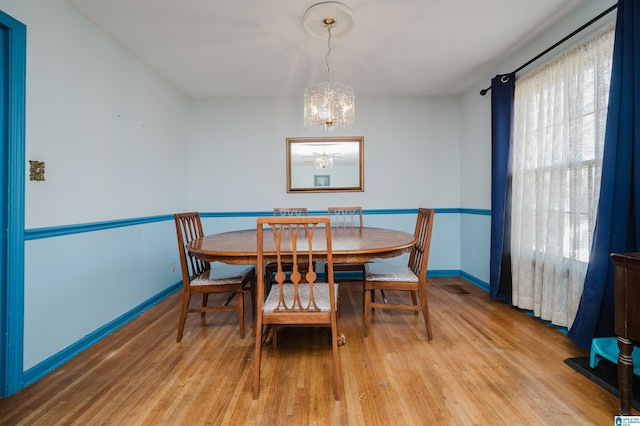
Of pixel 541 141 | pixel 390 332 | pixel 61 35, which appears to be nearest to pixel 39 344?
pixel 61 35

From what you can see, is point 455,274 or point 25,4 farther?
point 455,274

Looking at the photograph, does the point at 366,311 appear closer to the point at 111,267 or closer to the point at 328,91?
the point at 328,91

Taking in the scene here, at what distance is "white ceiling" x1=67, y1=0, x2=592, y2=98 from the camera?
6.64ft

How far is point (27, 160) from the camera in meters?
1.68

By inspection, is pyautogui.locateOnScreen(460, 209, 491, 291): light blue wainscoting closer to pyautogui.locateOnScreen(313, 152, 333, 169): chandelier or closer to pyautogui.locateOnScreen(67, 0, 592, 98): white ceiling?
pyautogui.locateOnScreen(67, 0, 592, 98): white ceiling

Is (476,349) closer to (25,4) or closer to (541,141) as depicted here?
(541,141)

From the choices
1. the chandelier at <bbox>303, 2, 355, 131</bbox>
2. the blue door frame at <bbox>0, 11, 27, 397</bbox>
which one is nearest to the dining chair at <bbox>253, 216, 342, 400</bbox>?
the chandelier at <bbox>303, 2, 355, 131</bbox>

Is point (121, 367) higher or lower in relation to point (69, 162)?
lower

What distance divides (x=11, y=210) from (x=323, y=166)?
112 inches

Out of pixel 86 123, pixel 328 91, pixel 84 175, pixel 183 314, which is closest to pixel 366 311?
pixel 183 314

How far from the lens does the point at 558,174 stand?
221 centimetres

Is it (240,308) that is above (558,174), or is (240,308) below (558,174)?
below

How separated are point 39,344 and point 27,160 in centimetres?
107

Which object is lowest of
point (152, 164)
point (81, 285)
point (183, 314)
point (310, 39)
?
point (183, 314)
